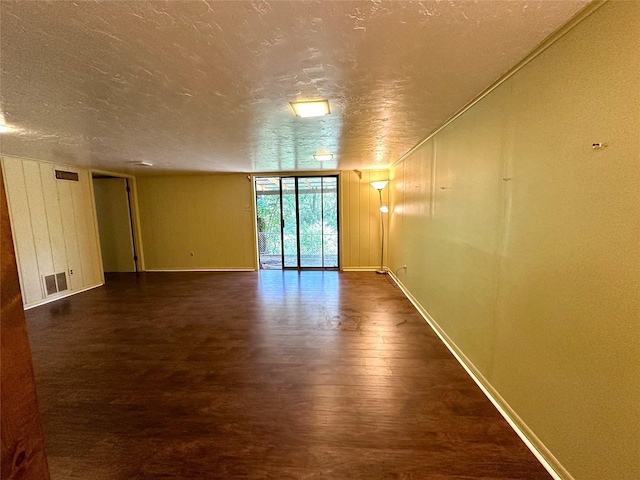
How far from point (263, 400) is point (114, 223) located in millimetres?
6136

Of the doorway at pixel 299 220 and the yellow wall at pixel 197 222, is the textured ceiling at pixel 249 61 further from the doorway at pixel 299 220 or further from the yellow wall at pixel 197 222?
the yellow wall at pixel 197 222

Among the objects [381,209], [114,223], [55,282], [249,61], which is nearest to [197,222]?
[114,223]

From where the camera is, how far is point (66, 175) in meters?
4.45

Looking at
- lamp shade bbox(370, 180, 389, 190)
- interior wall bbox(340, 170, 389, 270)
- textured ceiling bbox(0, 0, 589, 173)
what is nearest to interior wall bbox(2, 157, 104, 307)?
textured ceiling bbox(0, 0, 589, 173)

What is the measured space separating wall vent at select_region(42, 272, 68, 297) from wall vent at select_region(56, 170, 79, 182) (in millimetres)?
1606

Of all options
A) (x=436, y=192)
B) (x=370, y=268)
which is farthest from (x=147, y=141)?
(x=370, y=268)

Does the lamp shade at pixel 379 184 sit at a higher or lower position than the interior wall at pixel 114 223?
higher

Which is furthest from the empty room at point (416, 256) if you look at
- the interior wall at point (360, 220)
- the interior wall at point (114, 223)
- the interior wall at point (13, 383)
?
the interior wall at point (114, 223)

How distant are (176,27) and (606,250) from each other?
210 centimetres

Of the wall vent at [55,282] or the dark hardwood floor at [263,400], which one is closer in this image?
the dark hardwood floor at [263,400]

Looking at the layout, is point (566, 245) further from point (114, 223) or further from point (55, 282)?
point (114, 223)

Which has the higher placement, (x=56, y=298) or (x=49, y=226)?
(x=49, y=226)

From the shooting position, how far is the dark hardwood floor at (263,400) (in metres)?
1.43

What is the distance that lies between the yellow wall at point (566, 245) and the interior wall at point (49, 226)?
5766 mm
